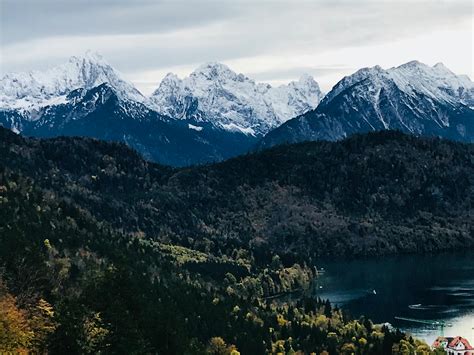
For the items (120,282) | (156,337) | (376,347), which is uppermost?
(120,282)

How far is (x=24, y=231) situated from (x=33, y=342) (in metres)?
110

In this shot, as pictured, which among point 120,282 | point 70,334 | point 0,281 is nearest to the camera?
point 70,334

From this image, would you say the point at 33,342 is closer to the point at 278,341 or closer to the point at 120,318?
the point at 120,318

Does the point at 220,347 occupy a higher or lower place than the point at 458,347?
higher

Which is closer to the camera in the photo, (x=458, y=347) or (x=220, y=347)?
(x=220, y=347)

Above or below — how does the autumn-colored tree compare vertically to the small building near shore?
above

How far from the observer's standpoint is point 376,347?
597 ft

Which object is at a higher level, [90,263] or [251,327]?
[90,263]

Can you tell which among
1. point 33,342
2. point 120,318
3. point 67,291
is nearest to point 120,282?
point 120,318

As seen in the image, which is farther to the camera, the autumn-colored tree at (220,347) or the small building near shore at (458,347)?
the small building near shore at (458,347)

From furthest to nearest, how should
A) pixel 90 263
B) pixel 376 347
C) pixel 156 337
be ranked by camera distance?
pixel 90 263 < pixel 376 347 < pixel 156 337

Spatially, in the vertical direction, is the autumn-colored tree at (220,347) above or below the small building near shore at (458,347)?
above

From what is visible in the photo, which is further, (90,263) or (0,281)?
(90,263)

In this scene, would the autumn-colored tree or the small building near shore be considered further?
the small building near shore
